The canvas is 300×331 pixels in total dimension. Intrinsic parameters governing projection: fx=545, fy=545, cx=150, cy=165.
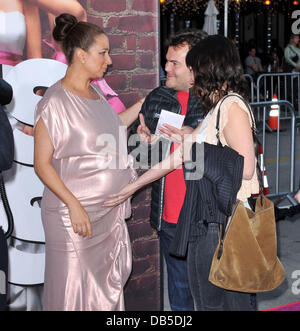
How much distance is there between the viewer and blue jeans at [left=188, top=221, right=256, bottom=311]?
2.66 meters

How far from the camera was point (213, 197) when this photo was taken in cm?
262

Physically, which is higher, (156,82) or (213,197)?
(156,82)

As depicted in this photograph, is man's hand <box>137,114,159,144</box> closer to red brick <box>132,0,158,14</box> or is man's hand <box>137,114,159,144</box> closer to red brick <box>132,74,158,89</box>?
red brick <box>132,74,158,89</box>

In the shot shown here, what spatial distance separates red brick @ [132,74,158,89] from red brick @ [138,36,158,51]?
164 millimetres

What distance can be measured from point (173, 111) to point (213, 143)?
0.54m

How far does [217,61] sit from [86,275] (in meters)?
1.28

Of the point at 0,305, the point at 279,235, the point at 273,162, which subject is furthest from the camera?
the point at 273,162

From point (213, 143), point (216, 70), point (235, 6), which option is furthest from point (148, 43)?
point (235, 6)

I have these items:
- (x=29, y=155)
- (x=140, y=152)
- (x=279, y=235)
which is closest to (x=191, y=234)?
(x=140, y=152)

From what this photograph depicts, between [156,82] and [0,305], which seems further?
[156,82]

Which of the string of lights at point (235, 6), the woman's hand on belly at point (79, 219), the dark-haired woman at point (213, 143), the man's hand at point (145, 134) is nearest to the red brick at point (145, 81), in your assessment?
the man's hand at point (145, 134)

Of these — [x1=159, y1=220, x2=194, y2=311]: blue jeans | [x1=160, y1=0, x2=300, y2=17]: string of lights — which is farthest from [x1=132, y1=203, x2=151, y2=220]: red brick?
[x1=160, y1=0, x2=300, y2=17]: string of lights

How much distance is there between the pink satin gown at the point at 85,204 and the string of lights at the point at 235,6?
63.6 ft

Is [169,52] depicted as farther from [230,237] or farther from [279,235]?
[279,235]
